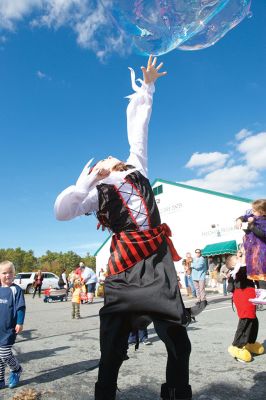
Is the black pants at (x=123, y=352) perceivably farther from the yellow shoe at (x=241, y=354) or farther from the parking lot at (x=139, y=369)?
the yellow shoe at (x=241, y=354)

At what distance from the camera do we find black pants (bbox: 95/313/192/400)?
2064 millimetres

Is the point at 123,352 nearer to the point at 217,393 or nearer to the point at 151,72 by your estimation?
the point at 217,393

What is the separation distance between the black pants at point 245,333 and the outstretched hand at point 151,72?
10.5 feet

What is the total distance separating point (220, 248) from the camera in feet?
76.1

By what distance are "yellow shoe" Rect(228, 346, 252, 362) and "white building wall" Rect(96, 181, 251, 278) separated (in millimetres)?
18993

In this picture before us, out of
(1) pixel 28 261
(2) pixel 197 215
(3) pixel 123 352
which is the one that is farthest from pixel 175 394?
(1) pixel 28 261

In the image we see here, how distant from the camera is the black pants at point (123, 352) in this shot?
206 cm

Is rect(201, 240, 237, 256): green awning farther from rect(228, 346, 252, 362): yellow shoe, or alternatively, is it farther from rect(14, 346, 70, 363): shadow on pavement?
rect(228, 346, 252, 362): yellow shoe

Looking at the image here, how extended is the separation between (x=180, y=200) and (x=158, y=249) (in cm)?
2638

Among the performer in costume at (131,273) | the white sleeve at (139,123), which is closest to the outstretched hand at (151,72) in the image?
the white sleeve at (139,123)

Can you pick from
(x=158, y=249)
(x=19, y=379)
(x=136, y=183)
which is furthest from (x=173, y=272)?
(x=19, y=379)

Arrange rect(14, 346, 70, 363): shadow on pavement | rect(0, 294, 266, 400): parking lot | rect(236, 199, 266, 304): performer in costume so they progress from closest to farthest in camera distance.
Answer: rect(0, 294, 266, 400): parking lot, rect(236, 199, 266, 304): performer in costume, rect(14, 346, 70, 363): shadow on pavement

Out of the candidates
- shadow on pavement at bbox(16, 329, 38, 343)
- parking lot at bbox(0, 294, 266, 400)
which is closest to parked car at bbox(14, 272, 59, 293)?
shadow on pavement at bbox(16, 329, 38, 343)

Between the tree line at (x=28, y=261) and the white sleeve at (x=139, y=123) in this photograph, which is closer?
the white sleeve at (x=139, y=123)
